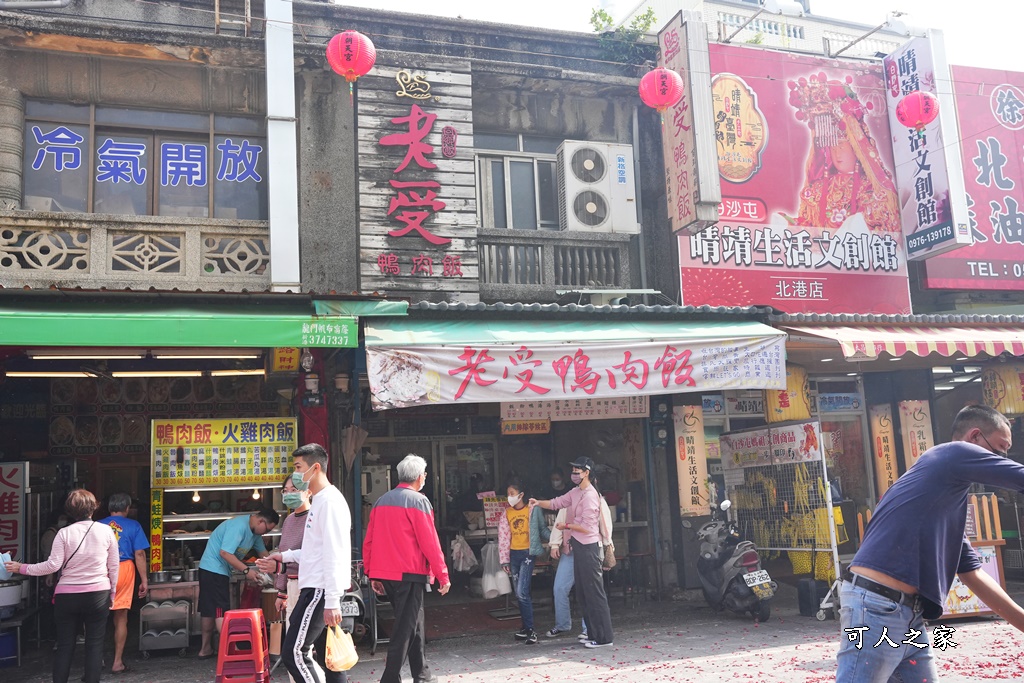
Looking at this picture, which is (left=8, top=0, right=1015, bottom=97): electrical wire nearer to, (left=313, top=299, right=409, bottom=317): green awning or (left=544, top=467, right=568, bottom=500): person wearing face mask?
(left=313, top=299, right=409, bottom=317): green awning

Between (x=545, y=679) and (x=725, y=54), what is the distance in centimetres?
993

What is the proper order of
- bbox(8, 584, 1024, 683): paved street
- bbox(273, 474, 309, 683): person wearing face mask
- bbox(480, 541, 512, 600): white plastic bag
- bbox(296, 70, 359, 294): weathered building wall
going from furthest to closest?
bbox(296, 70, 359, 294): weathered building wall < bbox(480, 541, 512, 600): white plastic bag < bbox(8, 584, 1024, 683): paved street < bbox(273, 474, 309, 683): person wearing face mask

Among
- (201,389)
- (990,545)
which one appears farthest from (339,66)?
(990,545)

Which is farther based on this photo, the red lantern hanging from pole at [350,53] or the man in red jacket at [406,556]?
the red lantern hanging from pole at [350,53]

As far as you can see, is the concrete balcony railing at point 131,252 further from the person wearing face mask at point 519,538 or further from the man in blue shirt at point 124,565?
the person wearing face mask at point 519,538

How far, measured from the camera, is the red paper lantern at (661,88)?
36.9 ft

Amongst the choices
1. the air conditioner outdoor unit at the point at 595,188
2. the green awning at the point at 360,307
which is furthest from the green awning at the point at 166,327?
the air conditioner outdoor unit at the point at 595,188

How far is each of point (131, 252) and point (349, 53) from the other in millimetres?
3752

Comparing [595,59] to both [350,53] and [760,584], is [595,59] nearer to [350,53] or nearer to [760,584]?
[350,53]

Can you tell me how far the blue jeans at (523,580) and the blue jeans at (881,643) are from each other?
5.97 metres

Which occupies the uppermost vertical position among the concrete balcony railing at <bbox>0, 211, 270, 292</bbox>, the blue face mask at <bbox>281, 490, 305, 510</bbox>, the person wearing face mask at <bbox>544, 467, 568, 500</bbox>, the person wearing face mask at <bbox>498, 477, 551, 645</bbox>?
the concrete balcony railing at <bbox>0, 211, 270, 292</bbox>

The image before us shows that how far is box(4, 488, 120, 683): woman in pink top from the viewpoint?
22.9 feet

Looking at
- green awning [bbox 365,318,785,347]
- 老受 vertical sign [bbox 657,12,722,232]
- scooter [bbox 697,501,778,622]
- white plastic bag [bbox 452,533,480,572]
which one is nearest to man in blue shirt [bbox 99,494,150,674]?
green awning [bbox 365,318,785,347]

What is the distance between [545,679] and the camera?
761cm
